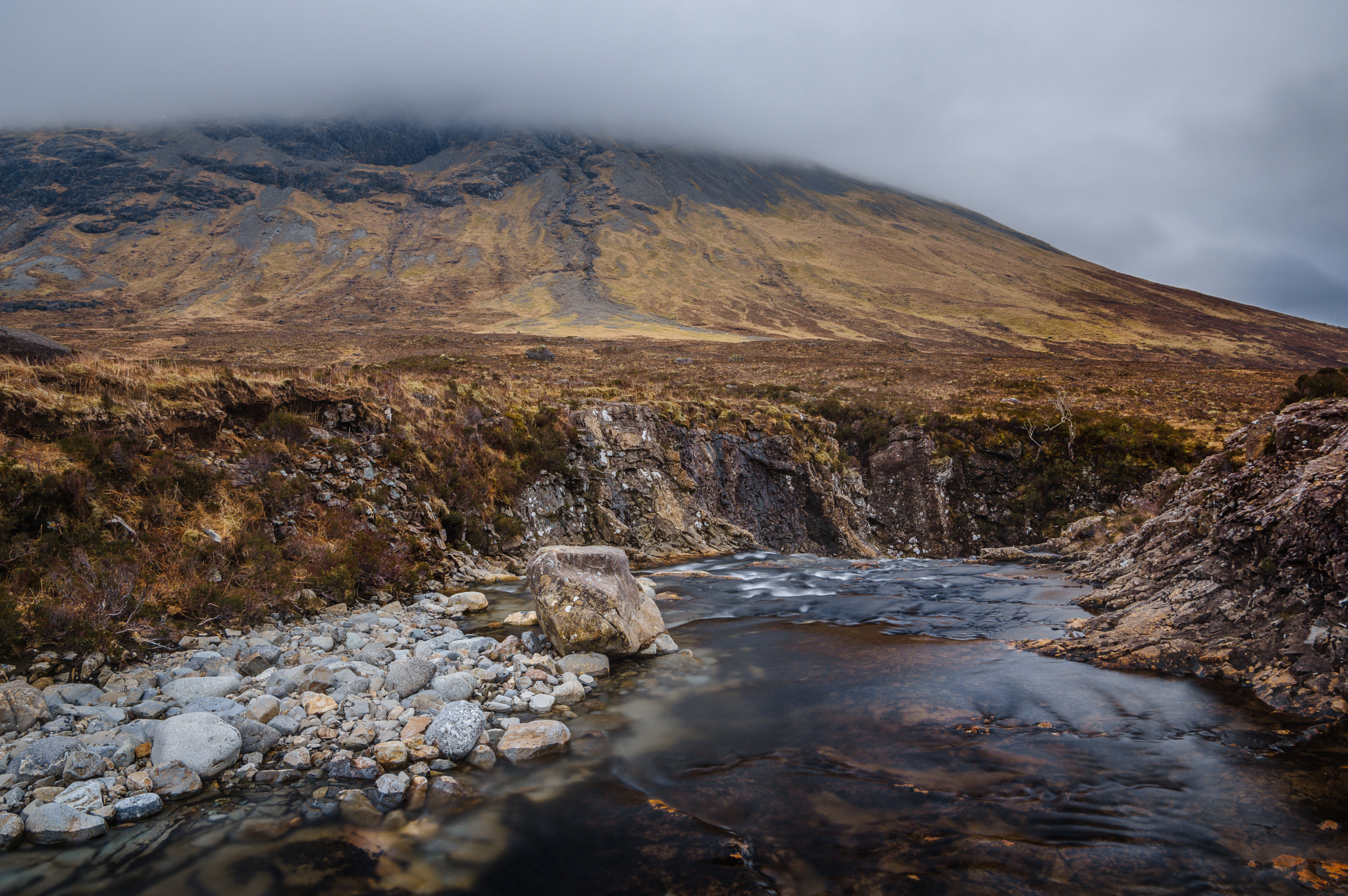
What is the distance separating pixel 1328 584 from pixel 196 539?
16.1m

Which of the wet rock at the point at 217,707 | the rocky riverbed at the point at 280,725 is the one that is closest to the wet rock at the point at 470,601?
the rocky riverbed at the point at 280,725

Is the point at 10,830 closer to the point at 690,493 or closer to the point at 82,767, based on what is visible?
the point at 82,767

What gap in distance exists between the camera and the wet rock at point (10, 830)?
4.88m

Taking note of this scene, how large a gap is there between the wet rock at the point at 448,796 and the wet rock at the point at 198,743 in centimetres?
206

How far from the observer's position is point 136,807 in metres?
5.36

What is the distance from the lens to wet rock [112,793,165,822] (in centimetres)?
534

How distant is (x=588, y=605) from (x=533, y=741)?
313 centimetres

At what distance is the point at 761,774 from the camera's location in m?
6.68

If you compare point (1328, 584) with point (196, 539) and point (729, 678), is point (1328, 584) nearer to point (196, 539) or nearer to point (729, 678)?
point (729, 678)

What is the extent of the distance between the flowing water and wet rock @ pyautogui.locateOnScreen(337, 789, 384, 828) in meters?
0.13

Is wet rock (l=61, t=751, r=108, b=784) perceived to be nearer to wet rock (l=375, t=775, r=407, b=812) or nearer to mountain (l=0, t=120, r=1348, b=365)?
wet rock (l=375, t=775, r=407, b=812)

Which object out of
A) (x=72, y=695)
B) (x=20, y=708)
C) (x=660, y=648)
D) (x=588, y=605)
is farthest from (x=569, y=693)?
(x=20, y=708)

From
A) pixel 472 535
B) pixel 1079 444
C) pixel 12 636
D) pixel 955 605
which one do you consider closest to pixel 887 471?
pixel 1079 444

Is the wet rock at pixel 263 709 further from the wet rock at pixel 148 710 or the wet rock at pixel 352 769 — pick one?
the wet rock at pixel 352 769
